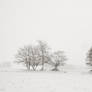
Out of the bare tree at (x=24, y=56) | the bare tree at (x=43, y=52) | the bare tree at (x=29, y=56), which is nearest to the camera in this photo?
the bare tree at (x=29, y=56)

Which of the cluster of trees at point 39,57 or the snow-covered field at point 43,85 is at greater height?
the cluster of trees at point 39,57

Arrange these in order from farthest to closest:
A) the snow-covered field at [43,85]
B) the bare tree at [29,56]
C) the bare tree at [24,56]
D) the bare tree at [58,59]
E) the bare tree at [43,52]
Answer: the bare tree at [58,59] < the bare tree at [43,52] < the bare tree at [24,56] < the bare tree at [29,56] < the snow-covered field at [43,85]

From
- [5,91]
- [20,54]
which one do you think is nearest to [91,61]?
[20,54]

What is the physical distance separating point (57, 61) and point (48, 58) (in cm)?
300

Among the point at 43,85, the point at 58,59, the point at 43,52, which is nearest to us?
the point at 43,85

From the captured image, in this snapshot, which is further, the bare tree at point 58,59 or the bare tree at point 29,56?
the bare tree at point 58,59

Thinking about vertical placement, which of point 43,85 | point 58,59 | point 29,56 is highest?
point 29,56

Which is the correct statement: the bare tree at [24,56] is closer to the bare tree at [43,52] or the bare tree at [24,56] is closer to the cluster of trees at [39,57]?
the cluster of trees at [39,57]

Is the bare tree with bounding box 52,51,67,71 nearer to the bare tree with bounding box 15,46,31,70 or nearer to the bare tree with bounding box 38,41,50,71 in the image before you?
the bare tree with bounding box 38,41,50,71

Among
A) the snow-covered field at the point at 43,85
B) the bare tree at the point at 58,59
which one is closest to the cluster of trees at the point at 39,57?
the bare tree at the point at 58,59

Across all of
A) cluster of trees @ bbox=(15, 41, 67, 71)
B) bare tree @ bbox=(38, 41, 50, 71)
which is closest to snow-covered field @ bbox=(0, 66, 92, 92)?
cluster of trees @ bbox=(15, 41, 67, 71)

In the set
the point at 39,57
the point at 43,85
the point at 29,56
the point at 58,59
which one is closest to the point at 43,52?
the point at 39,57

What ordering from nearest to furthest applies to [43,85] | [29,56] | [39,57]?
[43,85] → [39,57] → [29,56]

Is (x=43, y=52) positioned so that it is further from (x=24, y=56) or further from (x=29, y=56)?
(x=24, y=56)
